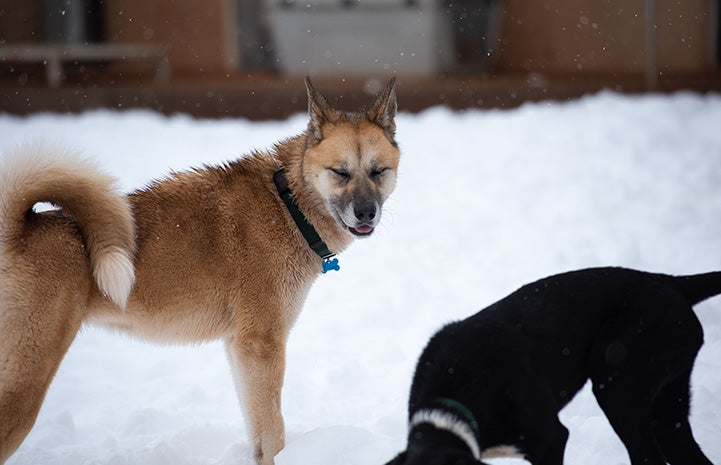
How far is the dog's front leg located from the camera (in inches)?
144

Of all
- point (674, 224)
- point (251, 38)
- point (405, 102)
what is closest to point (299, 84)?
point (405, 102)

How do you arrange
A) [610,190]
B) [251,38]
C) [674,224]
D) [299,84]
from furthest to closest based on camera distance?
[251,38] → [299,84] → [610,190] → [674,224]

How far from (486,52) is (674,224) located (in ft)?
23.6

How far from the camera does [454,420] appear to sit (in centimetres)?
259

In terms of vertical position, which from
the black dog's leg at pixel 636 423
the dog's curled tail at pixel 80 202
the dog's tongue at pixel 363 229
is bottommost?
the black dog's leg at pixel 636 423

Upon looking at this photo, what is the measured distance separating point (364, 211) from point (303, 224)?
11.6 inches

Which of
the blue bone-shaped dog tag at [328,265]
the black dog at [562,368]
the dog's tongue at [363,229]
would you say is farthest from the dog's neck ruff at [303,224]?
the black dog at [562,368]

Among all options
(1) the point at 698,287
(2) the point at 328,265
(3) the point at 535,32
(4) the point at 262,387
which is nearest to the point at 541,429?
(1) the point at 698,287

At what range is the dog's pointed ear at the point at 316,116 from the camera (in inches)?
155

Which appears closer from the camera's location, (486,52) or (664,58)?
(664,58)

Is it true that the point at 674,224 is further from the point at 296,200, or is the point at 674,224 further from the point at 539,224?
the point at 296,200

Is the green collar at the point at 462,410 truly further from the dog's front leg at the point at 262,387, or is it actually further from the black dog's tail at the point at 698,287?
the dog's front leg at the point at 262,387

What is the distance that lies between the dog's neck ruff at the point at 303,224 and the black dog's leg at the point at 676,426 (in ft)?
4.99

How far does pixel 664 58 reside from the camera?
482 inches
